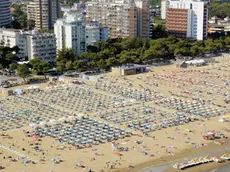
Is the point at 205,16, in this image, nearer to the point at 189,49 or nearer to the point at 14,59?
the point at 189,49

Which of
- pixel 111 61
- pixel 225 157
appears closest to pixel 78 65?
pixel 111 61

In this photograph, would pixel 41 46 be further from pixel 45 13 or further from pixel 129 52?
pixel 45 13

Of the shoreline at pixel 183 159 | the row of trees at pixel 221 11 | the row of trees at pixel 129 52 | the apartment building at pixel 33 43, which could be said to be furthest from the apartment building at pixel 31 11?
the shoreline at pixel 183 159

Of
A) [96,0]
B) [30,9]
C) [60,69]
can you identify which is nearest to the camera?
[60,69]

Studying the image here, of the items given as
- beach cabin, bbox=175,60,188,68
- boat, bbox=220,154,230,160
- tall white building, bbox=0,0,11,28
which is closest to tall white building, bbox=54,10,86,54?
beach cabin, bbox=175,60,188,68

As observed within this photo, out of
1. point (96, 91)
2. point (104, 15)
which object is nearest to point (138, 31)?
point (104, 15)

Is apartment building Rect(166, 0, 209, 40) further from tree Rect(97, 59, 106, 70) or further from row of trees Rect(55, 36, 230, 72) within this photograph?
tree Rect(97, 59, 106, 70)
